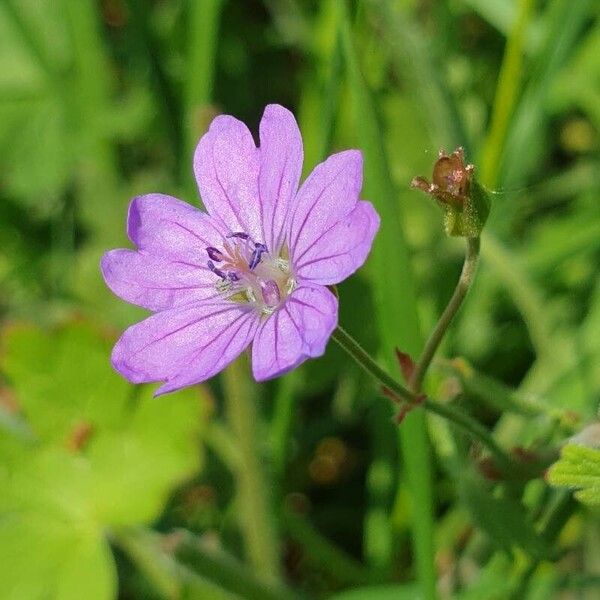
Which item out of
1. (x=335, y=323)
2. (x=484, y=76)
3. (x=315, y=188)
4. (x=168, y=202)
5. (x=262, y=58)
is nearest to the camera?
(x=335, y=323)

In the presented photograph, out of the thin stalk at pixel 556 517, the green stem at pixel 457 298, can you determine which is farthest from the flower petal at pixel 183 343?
the thin stalk at pixel 556 517

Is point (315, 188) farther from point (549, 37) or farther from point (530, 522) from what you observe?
point (549, 37)

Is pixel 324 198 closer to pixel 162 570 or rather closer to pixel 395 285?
pixel 395 285

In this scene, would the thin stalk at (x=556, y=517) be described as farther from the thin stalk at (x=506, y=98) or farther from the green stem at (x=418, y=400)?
the thin stalk at (x=506, y=98)

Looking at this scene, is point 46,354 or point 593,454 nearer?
point 593,454

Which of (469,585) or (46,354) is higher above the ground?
(46,354)

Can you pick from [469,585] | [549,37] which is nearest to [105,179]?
[549,37]

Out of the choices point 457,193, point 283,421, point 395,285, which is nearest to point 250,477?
point 283,421
